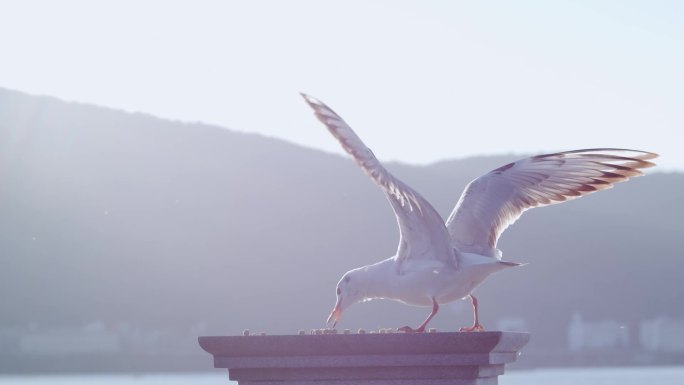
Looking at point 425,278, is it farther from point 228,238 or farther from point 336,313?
point 228,238

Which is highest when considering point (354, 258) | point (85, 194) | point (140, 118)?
point (140, 118)

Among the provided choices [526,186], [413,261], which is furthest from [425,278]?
[526,186]

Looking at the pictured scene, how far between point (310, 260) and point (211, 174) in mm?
11071

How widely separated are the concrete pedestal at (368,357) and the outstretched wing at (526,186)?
1585mm

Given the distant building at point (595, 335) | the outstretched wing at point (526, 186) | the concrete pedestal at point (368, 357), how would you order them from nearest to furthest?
the concrete pedestal at point (368, 357) → the outstretched wing at point (526, 186) → the distant building at point (595, 335)

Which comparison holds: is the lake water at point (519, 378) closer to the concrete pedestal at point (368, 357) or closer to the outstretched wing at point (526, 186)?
the outstretched wing at point (526, 186)

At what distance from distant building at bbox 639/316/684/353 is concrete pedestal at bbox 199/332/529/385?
95309mm

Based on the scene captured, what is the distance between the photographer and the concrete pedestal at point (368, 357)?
6.59m

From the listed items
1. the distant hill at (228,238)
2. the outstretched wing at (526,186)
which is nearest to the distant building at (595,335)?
the distant hill at (228,238)

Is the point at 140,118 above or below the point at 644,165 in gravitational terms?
above

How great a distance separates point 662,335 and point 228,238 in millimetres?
38188

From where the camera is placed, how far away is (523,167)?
8.85 m

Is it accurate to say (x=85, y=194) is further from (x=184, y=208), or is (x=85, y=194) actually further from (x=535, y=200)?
(x=535, y=200)

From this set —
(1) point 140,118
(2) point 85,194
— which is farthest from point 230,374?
(1) point 140,118
